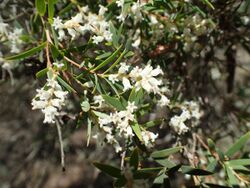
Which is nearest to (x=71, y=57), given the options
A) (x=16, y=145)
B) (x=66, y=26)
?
(x=66, y=26)

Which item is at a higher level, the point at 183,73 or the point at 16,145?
the point at 16,145

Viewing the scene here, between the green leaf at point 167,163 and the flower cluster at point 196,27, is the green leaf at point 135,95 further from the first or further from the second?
the flower cluster at point 196,27

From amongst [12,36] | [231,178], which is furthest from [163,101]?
[12,36]

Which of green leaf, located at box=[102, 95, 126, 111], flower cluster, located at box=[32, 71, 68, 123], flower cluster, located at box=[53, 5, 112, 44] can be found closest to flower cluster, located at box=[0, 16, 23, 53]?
flower cluster, located at box=[53, 5, 112, 44]

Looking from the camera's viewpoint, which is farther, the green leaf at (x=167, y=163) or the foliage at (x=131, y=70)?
the green leaf at (x=167, y=163)

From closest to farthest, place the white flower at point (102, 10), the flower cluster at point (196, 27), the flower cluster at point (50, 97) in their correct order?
the flower cluster at point (50, 97), the white flower at point (102, 10), the flower cluster at point (196, 27)

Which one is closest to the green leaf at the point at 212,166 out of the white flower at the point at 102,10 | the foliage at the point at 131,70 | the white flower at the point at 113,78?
the foliage at the point at 131,70

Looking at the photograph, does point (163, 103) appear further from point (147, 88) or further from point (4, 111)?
point (4, 111)

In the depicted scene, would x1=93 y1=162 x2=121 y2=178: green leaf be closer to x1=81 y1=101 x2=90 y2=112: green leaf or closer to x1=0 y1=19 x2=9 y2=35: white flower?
x1=81 y1=101 x2=90 y2=112: green leaf
